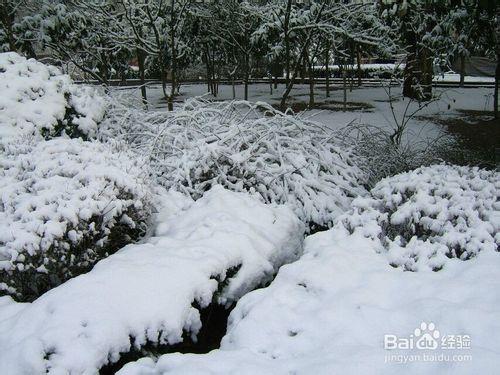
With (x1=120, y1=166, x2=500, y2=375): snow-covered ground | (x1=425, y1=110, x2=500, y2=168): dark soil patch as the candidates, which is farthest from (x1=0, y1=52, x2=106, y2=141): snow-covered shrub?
(x1=425, y1=110, x2=500, y2=168): dark soil patch

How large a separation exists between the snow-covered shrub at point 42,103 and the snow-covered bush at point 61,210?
896 mm

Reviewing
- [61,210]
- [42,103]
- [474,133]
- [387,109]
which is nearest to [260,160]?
[61,210]

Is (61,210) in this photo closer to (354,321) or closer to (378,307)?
(354,321)

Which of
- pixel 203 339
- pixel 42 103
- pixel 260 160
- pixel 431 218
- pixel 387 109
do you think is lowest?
pixel 203 339

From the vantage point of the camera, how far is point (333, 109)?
44.4 ft

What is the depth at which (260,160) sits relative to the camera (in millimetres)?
4844

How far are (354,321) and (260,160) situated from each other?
2.80 metres

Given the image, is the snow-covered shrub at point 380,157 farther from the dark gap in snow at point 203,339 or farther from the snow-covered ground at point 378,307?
the dark gap in snow at point 203,339

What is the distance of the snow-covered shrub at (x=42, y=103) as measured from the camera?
4832 millimetres

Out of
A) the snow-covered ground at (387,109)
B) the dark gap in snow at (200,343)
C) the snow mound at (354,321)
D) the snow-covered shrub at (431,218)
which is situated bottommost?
the dark gap in snow at (200,343)

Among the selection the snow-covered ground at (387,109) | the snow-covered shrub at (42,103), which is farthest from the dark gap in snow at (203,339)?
the snow-covered ground at (387,109)

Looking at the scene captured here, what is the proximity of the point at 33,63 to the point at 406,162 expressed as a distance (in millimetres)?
5333

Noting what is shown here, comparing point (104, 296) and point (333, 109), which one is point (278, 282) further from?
point (333, 109)

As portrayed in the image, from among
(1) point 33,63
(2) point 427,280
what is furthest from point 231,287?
(1) point 33,63
